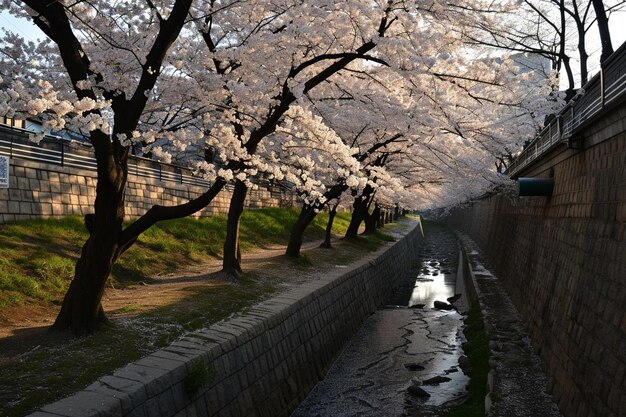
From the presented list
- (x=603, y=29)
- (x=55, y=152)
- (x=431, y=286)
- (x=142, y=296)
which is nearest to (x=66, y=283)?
(x=142, y=296)

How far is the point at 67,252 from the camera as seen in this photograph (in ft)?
42.2

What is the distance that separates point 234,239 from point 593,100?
26.1 feet

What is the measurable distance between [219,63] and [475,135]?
22.8 ft

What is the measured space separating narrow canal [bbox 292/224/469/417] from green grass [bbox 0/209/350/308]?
185 inches

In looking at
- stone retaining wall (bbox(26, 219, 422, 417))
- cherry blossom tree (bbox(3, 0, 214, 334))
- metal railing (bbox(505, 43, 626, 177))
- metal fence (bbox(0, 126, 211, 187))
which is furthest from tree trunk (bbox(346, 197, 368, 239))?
cherry blossom tree (bbox(3, 0, 214, 334))

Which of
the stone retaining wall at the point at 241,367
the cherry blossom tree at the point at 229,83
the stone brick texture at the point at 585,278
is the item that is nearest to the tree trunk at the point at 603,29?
the cherry blossom tree at the point at 229,83

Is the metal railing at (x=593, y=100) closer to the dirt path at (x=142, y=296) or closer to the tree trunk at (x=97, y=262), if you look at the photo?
the tree trunk at (x=97, y=262)

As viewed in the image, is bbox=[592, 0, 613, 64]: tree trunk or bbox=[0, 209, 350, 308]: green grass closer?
bbox=[0, 209, 350, 308]: green grass

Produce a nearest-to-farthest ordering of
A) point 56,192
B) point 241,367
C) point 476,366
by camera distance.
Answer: point 241,367 < point 476,366 < point 56,192

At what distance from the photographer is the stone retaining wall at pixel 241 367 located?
5652mm

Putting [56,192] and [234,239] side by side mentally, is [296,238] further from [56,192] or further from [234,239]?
[56,192]

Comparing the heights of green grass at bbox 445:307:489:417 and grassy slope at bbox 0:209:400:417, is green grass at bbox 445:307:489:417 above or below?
below

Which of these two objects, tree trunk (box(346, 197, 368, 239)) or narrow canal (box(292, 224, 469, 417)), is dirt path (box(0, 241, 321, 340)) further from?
tree trunk (box(346, 197, 368, 239))

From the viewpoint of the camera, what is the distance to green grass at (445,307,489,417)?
9.50 m
